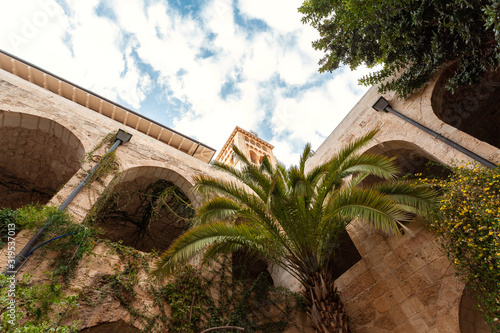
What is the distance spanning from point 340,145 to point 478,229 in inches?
186

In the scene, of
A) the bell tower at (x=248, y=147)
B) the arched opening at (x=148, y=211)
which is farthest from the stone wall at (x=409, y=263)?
the bell tower at (x=248, y=147)

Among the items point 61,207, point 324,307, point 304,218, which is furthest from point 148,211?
point 324,307

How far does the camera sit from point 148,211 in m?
8.25

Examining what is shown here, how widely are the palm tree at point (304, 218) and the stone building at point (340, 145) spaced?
1.13 metres

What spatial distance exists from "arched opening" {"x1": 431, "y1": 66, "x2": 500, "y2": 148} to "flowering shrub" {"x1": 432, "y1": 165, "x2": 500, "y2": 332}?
3.13 meters

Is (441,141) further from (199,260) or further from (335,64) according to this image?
(199,260)

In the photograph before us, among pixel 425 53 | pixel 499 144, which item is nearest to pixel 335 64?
pixel 425 53

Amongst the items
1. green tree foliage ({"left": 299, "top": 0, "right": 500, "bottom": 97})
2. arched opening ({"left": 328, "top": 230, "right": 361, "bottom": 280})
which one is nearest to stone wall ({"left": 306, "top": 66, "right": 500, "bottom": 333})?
green tree foliage ({"left": 299, "top": 0, "right": 500, "bottom": 97})

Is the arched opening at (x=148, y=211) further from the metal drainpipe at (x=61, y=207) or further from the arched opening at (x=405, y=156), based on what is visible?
the arched opening at (x=405, y=156)

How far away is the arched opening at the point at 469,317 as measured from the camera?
4328 millimetres

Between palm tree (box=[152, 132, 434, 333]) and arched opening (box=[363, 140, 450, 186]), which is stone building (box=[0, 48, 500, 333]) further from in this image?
palm tree (box=[152, 132, 434, 333])

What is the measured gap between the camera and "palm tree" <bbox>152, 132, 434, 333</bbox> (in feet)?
14.4

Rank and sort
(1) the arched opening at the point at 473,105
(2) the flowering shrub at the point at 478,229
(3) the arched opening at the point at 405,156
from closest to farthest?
(2) the flowering shrub at the point at 478,229, (1) the arched opening at the point at 473,105, (3) the arched opening at the point at 405,156

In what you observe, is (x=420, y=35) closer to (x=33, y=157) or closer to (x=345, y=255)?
(x=345, y=255)
